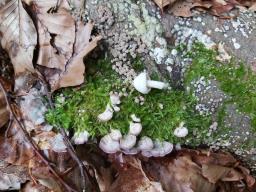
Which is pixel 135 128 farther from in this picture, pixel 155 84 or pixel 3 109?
pixel 3 109

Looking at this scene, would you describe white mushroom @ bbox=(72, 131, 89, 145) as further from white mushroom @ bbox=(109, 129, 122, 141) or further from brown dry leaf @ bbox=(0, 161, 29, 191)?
brown dry leaf @ bbox=(0, 161, 29, 191)

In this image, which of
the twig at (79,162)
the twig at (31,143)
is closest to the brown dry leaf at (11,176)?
the twig at (31,143)

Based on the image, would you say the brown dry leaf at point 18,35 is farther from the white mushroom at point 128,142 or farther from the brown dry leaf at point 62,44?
the white mushroom at point 128,142

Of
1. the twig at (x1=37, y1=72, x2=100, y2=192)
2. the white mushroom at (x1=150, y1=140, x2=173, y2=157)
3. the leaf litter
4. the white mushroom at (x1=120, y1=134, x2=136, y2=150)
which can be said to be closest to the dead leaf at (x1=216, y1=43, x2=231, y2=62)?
the leaf litter

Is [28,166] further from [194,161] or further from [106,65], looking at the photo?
[194,161]

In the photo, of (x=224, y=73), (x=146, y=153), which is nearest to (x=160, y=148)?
(x=146, y=153)

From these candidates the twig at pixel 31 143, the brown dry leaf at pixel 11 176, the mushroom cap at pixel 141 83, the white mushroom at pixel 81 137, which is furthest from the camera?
the brown dry leaf at pixel 11 176

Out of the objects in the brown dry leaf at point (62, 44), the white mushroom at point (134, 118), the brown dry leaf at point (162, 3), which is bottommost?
the white mushroom at point (134, 118)
